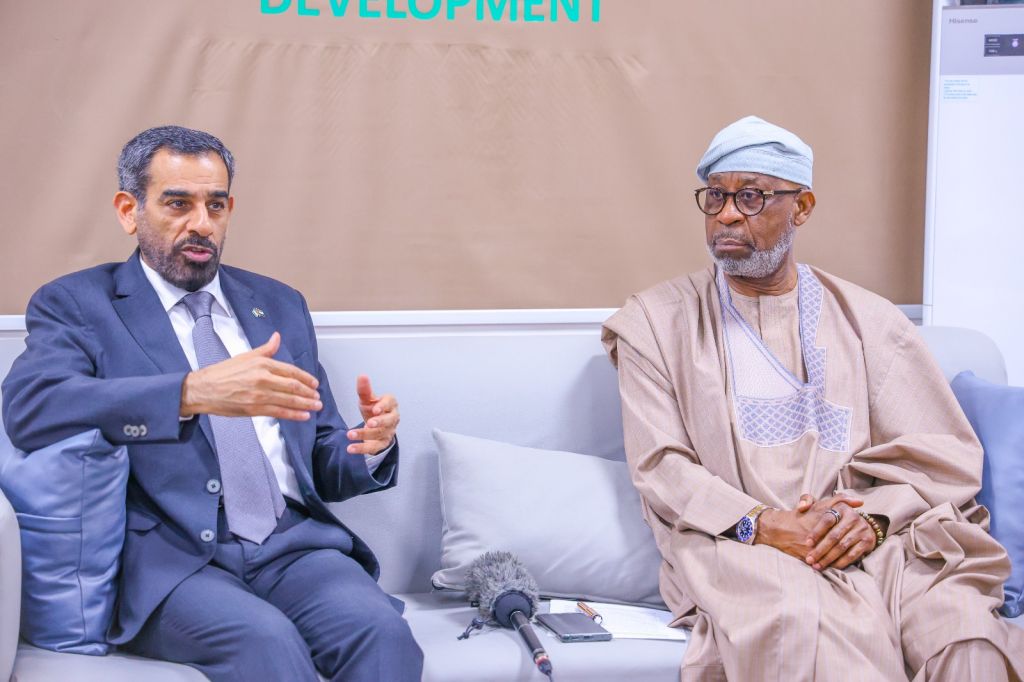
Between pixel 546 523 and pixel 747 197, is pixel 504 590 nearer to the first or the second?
pixel 546 523

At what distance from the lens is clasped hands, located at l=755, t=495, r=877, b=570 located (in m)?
2.37

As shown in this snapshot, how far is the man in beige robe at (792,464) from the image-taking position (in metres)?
2.20

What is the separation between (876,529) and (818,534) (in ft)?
0.58

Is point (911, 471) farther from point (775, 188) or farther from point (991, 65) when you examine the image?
point (991, 65)

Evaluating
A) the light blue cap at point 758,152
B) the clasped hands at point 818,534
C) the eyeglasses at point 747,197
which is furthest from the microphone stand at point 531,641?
the light blue cap at point 758,152

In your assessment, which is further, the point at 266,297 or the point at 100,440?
the point at 266,297

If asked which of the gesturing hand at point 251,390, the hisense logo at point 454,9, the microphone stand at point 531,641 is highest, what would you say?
the hisense logo at point 454,9

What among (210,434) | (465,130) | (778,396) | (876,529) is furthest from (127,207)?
(876,529)

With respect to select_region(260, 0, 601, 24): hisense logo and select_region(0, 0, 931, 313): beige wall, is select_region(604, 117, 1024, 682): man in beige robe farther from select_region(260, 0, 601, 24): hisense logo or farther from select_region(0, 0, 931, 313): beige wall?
select_region(260, 0, 601, 24): hisense logo

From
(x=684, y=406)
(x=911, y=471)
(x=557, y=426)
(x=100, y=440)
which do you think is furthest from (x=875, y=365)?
(x=100, y=440)

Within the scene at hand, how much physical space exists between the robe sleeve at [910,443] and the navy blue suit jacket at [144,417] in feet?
3.87

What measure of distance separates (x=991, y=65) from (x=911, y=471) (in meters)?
1.60

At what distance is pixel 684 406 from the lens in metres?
2.70

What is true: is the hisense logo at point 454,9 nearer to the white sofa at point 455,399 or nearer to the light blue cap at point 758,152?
the light blue cap at point 758,152
